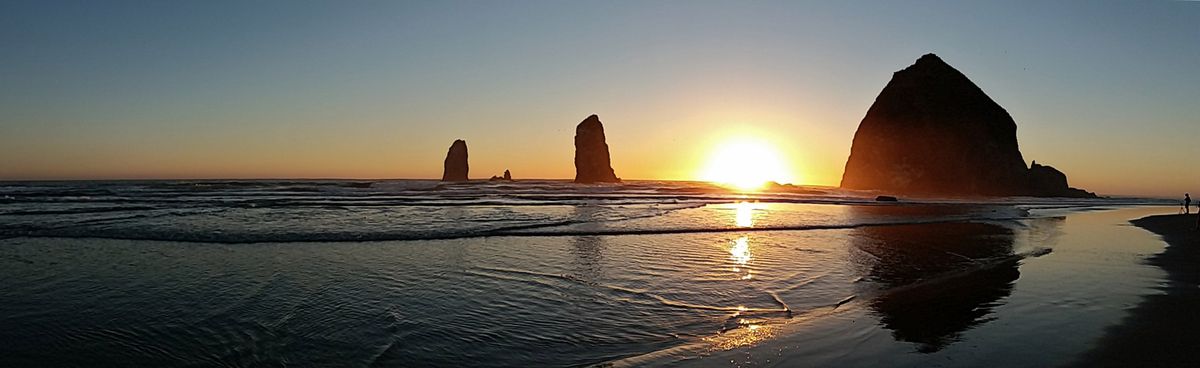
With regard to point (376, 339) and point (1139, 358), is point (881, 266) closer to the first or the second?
point (1139, 358)

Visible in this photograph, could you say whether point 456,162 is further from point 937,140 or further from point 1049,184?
point 1049,184

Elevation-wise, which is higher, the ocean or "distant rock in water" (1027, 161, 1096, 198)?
"distant rock in water" (1027, 161, 1096, 198)

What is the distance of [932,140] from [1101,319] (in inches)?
4171

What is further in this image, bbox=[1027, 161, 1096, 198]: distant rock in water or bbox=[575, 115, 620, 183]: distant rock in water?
bbox=[575, 115, 620, 183]: distant rock in water

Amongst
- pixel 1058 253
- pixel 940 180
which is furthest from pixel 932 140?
pixel 1058 253

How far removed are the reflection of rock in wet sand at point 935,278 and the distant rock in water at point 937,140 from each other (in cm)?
8700

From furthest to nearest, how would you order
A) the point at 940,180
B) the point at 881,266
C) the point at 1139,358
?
the point at 940,180 < the point at 881,266 < the point at 1139,358

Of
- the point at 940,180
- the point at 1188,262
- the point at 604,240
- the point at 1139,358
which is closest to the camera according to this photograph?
the point at 1139,358

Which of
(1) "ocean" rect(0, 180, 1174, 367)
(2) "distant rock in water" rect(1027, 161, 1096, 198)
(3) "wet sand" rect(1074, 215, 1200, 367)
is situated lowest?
(1) "ocean" rect(0, 180, 1174, 367)

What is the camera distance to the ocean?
6148 millimetres

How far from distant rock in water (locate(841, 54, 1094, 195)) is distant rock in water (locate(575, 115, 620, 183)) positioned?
2186 inches

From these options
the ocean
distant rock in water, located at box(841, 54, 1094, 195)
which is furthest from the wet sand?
distant rock in water, located at box(841, 54, 1094, 195)

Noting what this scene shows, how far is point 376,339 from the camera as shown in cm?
664

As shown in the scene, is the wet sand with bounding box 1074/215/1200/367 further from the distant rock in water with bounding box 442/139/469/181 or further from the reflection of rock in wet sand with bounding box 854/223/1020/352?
the distant rock in water with bounding box 442/139/469/181
